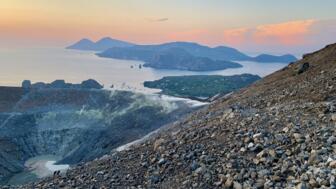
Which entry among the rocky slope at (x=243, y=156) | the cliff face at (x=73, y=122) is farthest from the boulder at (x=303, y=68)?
the cliff face at (x=73, y=122)

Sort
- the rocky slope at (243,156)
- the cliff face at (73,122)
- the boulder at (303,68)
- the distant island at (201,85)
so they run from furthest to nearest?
the distant island at (201,85) → the cliff face at (73,122) → the boulder at (303,68) → the rocky slope at (243,156)

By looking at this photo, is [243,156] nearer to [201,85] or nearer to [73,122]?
[73,122]

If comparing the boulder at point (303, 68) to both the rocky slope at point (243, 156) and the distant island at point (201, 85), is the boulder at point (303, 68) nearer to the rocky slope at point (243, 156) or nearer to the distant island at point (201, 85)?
the rocky slope at point (243, 156)

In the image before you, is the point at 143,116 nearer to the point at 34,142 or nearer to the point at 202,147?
the point at 34,142

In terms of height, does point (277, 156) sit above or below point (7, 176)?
above

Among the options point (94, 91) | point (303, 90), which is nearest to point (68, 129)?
point (94, 91)

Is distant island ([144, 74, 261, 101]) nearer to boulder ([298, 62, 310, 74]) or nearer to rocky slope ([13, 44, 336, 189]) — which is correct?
boulder ([298, 62, 310, 74])

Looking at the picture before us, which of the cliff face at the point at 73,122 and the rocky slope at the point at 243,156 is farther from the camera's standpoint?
the cliff face at the point at 73,122
